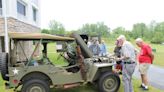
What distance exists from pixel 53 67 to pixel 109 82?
6.37 ft

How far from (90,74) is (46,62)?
142 cm

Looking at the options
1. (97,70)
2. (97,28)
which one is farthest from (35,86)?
(97,28)

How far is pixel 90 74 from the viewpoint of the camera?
8617 mm

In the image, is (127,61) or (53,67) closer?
(127,61)

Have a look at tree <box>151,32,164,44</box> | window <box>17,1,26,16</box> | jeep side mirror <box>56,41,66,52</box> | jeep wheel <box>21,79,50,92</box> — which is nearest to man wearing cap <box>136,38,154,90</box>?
jeep side mirror <box>56,41,66,52</box>

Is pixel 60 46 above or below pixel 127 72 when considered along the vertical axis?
above

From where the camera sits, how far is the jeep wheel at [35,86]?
7.72 meters

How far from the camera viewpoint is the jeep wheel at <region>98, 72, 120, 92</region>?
344 inches

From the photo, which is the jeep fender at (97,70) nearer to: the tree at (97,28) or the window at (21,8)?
the window at (21,8)

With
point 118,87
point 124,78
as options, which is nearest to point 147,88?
point 118,87

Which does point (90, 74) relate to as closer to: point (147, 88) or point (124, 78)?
point (124, 78)

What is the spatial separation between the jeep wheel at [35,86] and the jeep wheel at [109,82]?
69.8 inches

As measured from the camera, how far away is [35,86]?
7.84 m

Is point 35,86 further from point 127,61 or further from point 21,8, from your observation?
point 21,8
